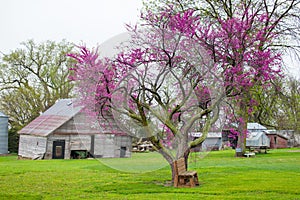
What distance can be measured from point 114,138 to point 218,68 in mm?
3566

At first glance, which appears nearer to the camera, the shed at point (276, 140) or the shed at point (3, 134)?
the shed at point (3, 134)

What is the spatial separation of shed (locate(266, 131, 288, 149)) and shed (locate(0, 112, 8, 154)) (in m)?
28.8

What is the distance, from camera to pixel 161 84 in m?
8.48

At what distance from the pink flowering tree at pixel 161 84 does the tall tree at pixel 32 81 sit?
24446 millimetres

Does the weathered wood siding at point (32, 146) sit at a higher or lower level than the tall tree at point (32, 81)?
lower

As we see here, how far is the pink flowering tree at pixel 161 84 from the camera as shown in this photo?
8.69m

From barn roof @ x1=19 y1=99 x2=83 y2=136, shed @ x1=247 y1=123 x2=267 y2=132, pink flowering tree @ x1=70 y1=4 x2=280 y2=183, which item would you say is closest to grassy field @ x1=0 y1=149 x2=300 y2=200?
pink flowering tree @ x1=70 y1=4 x2=280 y2=183

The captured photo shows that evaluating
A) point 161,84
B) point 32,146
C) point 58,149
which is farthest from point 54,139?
point 161,84

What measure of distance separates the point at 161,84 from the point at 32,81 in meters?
29.6

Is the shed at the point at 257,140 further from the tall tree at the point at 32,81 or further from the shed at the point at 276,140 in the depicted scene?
the tall tree at the point at 32,81

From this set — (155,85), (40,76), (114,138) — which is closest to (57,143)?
(40,76)

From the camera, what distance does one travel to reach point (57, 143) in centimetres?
2422

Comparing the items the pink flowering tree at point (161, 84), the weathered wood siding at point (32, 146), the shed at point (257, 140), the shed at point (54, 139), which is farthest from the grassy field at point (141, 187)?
the shed at point (257, 140)

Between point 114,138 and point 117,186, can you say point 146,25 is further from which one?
point 117,186
